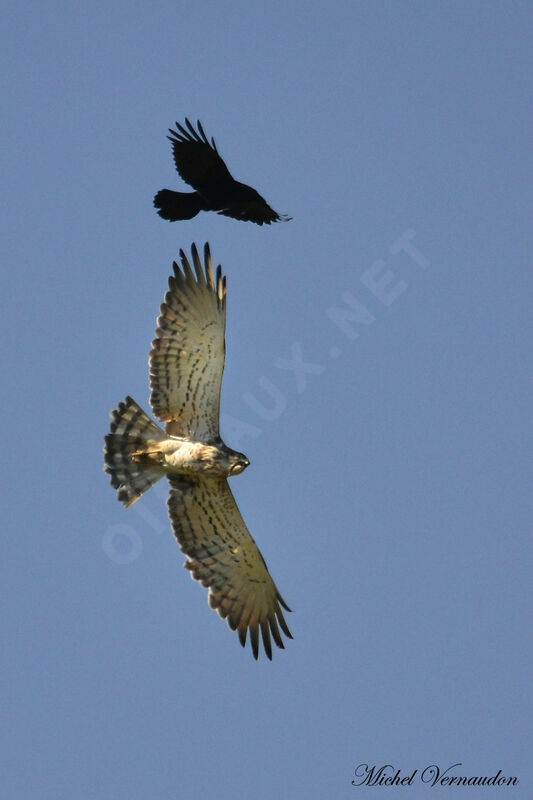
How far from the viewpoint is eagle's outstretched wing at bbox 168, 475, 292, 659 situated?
54.7ft

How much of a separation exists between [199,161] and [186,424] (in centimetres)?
258

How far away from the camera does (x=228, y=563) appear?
1689 centimetres

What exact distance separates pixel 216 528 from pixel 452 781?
4.09m

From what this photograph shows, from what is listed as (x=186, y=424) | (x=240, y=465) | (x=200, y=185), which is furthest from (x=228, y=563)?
(x=200, y=185)

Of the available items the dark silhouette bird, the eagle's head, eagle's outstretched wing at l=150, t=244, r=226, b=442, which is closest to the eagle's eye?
the eagle's head

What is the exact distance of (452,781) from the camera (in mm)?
18219

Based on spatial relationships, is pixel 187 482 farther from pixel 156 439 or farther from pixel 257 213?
pixel 257 213

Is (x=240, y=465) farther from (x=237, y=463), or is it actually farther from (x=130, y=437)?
(x=130, y=437)

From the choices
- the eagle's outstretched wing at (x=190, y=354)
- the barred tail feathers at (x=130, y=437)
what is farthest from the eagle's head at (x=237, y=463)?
the barred tail feathers at (x=130, y=437)

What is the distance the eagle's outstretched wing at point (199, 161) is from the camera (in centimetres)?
1630

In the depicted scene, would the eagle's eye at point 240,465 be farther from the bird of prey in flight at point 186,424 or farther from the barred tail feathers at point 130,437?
the barred tail feathers at point 130,437

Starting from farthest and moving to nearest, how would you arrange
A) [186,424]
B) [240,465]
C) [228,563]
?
[228,563] < [186,424] < [240,465]

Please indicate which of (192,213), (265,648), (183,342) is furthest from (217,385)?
(265,648)

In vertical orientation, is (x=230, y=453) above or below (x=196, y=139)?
below
